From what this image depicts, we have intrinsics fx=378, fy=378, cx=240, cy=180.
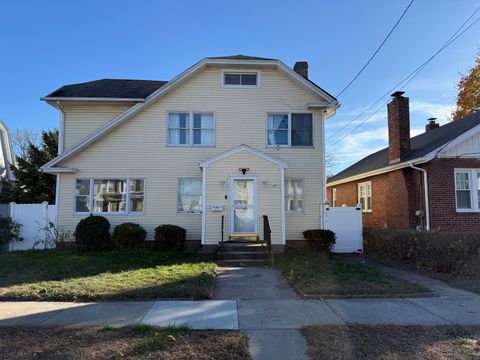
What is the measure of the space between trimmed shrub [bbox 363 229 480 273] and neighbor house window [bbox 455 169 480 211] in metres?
2.65

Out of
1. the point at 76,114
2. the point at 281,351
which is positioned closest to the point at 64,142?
the point at 76,114

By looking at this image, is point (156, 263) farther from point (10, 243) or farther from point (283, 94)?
point (283, 94)

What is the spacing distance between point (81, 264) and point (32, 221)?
5387mm

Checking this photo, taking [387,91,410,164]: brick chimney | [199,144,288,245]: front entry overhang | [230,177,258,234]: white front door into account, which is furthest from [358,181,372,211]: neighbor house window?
[230,177,258,234]: white front door

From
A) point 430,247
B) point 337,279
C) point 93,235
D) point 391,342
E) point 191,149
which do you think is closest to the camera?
point 391,342

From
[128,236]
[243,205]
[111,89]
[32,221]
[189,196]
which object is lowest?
[128,236]

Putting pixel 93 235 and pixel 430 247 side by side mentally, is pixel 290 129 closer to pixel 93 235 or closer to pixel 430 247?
pixel 430 247

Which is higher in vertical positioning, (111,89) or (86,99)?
(111,89)

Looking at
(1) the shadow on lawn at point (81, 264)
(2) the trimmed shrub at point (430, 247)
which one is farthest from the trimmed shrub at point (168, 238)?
(2) the trimmed shrub at point (430, 247)

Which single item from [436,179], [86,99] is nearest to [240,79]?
[86,99]

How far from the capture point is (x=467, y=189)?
1445cm

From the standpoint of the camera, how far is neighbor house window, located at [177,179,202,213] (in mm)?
15062

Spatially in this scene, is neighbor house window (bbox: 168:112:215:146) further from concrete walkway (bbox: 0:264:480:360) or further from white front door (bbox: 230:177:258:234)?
concrete walkway (bbox: 0:264:480:360)

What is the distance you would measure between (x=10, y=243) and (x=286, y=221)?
10.9 metres
